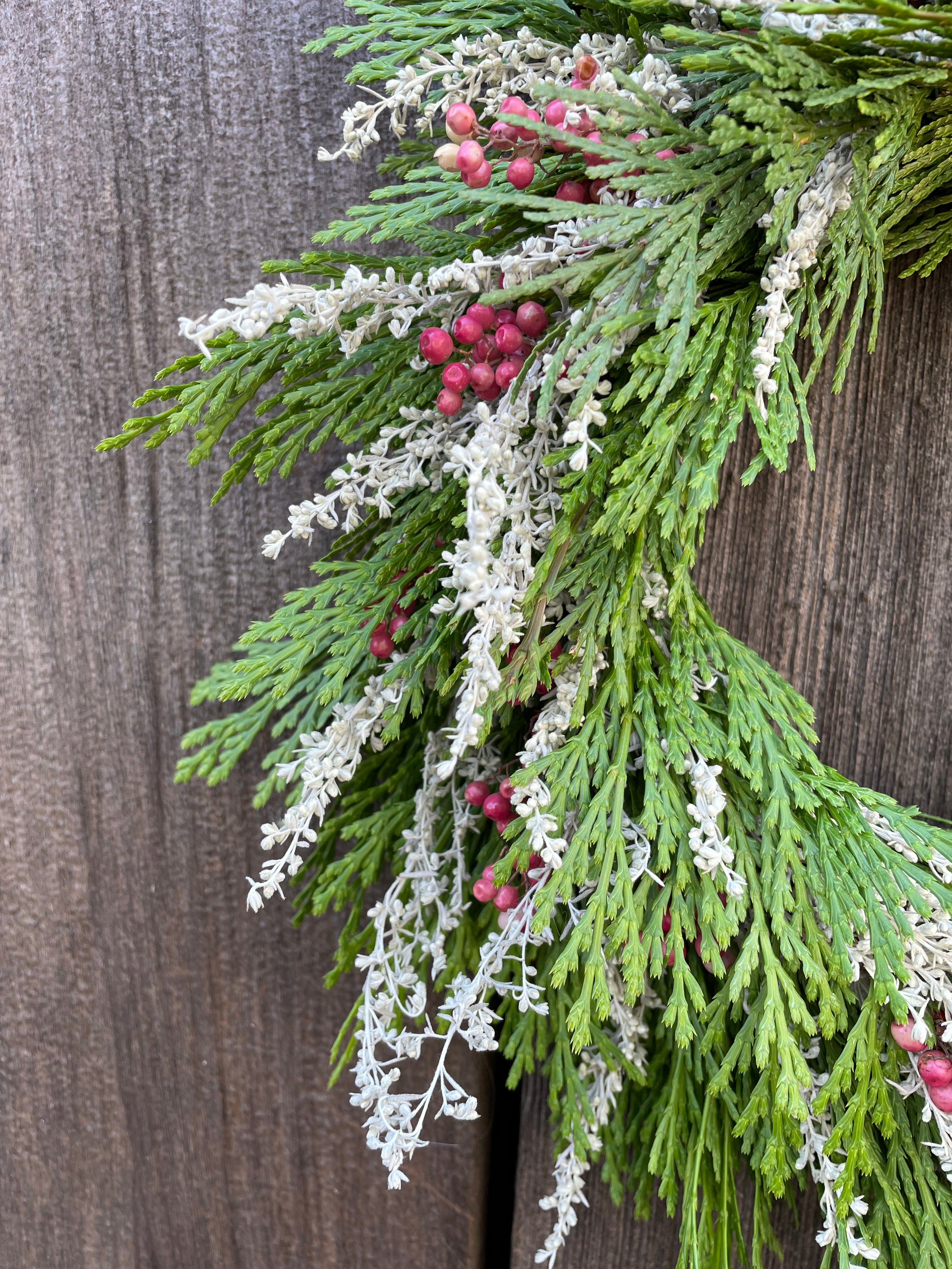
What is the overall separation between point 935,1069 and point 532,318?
617 millimetres

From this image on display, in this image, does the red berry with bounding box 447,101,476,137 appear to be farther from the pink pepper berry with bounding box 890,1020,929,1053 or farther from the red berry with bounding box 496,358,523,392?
the pink pepper berry with bounding box 890,1020,929,1053

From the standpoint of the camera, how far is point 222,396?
58 centimetres

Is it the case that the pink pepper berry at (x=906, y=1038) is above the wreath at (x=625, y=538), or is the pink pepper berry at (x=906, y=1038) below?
below

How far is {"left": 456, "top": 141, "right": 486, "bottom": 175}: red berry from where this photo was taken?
0.51 metres

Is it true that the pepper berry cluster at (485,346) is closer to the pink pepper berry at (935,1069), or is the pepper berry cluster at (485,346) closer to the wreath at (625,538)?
the wreath at (625,538)

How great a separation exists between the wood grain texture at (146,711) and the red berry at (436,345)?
12.3 inches

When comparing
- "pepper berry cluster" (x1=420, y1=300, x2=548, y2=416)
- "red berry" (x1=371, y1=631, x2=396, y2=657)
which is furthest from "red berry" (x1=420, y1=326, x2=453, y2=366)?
"red berry" (x1=371, y1=631, x2=396, y2=657)

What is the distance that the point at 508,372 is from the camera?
0.56 metres

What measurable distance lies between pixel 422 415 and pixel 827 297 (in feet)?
0.94

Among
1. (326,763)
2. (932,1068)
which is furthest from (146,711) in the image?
(932,1068)

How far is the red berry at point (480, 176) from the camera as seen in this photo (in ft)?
1.72

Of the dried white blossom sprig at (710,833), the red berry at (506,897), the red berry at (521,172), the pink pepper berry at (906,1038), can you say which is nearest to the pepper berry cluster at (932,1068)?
the pink pepper berry at (906,1038)

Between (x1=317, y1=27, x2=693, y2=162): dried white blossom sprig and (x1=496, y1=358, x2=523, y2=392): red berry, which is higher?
(x1=317, y1=27, x2=693, y2=162): dried white blossom sprig

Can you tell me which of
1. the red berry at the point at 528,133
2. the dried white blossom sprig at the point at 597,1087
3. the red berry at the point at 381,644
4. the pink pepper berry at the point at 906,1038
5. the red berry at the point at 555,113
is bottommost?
the dried white blossom sprig at the point at 597,1087
